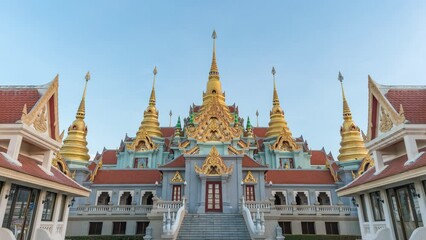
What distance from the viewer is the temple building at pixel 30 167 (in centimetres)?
924

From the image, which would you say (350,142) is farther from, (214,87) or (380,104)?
(380,104)

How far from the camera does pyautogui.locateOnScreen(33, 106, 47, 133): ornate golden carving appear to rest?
11.1 m

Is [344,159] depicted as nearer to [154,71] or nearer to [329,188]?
[329,188]

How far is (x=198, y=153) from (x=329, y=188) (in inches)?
516

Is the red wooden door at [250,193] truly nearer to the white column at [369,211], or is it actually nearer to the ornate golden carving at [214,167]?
the ornate golden carving at [214,167]

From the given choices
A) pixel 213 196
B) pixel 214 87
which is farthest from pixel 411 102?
pixel 214 87

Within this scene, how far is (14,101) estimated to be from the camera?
37.5 ft

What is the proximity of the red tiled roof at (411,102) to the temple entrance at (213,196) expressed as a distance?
12.4 meters

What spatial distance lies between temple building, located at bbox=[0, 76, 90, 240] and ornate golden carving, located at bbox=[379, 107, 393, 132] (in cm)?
1238

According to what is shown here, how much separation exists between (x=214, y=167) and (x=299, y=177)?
10497 mm

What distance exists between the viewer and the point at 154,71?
160 ft

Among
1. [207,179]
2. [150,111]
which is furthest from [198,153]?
[150,111]

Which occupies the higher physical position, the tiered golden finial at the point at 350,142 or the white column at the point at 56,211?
the tiered golden finial at the point at 350,142

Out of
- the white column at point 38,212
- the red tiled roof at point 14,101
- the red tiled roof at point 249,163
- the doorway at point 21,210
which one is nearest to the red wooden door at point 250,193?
the red tiled roof at point 249,163
